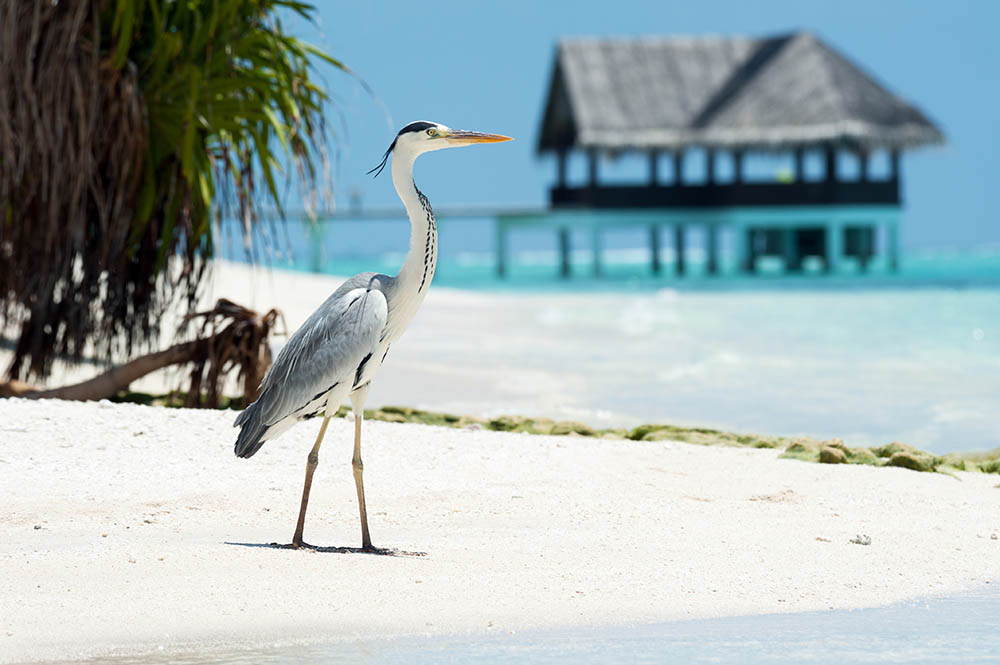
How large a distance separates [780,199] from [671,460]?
21270 mm

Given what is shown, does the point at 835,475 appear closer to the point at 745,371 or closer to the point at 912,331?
the point at 745,371

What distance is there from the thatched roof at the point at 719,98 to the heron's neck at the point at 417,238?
22.1 m

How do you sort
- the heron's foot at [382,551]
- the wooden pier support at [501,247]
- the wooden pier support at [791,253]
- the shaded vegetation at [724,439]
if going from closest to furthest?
the heron's foot at [382,551] → the shaded vegetation at [724,439] → the wooden pier support at [501,247] → the wooden pier support at [791,253]

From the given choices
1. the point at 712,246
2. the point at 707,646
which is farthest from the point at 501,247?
the point at 707,646

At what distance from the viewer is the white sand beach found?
407 centimetres

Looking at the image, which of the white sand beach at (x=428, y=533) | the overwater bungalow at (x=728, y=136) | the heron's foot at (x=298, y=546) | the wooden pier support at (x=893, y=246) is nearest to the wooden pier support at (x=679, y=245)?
the overwater bungalow at (x=728, y=136)

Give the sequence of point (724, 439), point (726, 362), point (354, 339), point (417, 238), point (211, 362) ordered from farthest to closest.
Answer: point (726, 362) → point (211, 362) → point (724, 439) → point (417, 238) → point (354, 339)

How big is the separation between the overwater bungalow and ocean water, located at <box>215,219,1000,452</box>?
400cm

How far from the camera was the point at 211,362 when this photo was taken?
323 inches

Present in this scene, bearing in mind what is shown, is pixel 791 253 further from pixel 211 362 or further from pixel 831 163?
pixel 211 362

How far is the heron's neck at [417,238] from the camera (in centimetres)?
480

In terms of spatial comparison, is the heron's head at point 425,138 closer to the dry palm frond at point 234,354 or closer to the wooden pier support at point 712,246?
the dry palm frond at point 234,354

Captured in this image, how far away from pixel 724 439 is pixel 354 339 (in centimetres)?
332

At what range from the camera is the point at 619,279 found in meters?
28.7
